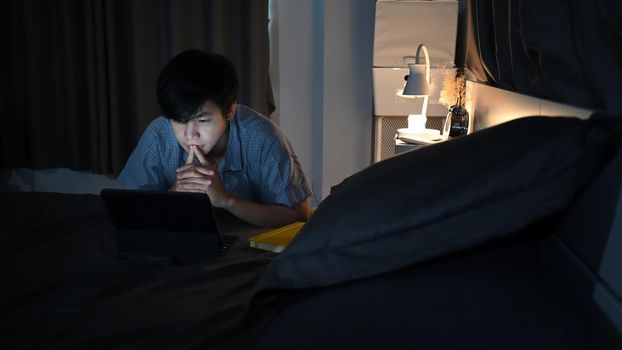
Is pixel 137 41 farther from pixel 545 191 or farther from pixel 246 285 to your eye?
pixel 545 191

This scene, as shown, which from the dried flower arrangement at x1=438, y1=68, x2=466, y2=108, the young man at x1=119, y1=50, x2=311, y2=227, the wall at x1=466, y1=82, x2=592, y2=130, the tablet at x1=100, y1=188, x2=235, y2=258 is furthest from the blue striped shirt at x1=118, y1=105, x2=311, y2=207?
the dried flower arrangement at x1=438, y1=68, x2=466, y2=108

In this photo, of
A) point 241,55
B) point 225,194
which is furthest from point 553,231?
Result: point 241,55

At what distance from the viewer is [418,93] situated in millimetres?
2479

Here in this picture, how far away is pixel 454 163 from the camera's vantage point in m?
0.79

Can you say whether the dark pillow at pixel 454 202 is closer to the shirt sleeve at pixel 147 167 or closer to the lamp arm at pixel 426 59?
the shirt sleeve at pixel 147 167

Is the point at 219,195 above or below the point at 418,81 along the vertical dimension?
below

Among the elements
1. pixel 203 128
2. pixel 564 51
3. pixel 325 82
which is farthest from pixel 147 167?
pixel 325 82

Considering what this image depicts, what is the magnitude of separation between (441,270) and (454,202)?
11cm

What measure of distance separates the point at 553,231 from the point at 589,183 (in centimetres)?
18

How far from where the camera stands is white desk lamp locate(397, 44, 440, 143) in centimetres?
248

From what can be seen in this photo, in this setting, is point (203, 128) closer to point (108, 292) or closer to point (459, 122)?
point (108, 292)

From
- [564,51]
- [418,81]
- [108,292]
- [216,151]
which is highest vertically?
[564,51]

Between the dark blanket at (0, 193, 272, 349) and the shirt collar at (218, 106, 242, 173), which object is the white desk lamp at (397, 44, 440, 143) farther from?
the dark blanket at (0, 193, 272, 349)

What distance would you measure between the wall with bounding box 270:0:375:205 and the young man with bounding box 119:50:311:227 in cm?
176
